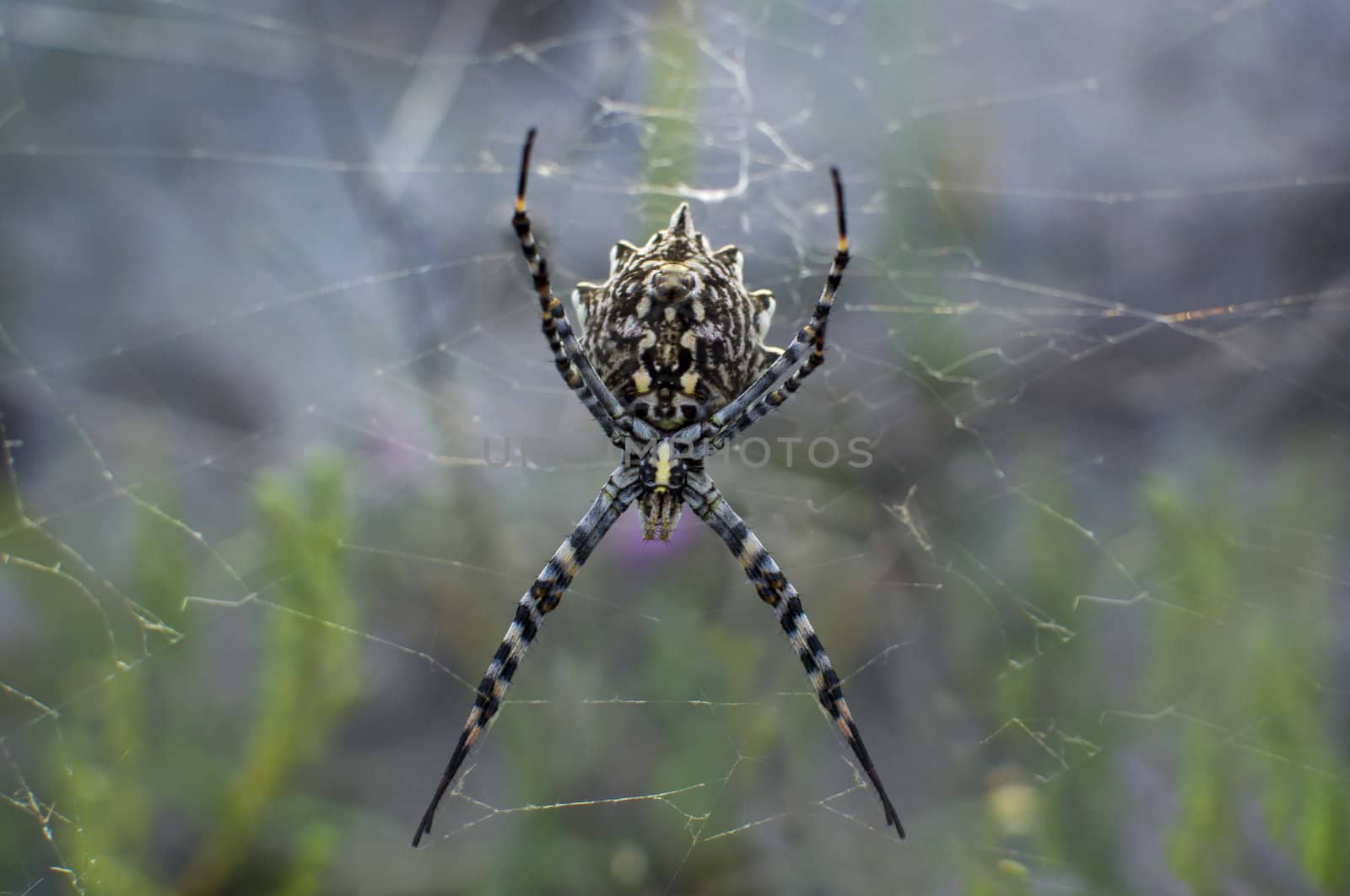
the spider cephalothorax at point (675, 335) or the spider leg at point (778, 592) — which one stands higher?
the spider cephalothorax at point (675, 335)

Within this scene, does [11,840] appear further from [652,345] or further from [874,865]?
[874,865]

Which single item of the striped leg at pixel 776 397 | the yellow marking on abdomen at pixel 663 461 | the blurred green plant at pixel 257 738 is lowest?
the blurred green plant at pixel 257 738

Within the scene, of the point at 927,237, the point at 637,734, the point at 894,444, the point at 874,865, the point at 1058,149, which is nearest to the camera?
the point at 874,865

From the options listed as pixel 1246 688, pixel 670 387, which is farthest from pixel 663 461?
pixel 1246 688

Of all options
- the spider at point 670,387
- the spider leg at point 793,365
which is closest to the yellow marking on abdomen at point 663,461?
the spider at point 670,387

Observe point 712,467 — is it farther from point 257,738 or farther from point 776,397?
point 257,738

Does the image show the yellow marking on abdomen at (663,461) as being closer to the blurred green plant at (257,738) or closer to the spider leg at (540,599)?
the spider leg at (540,599)

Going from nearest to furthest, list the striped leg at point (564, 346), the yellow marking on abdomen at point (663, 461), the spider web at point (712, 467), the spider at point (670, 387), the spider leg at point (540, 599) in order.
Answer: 1. the striped leg at point (564, 346)
2. the spider at point (670, 387)
3. the spider leg at point (540, 599)
4. the yellow marking on abdomen at point (663, 461)
5. the spider web at point (712, 467)

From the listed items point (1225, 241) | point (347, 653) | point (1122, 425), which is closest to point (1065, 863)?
point (347, 653)
